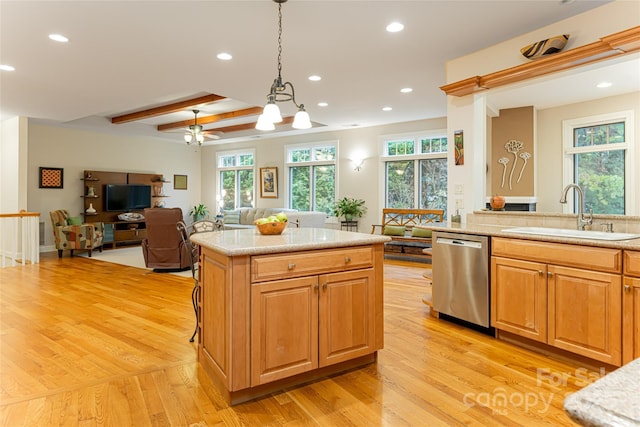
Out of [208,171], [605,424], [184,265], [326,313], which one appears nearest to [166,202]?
[208,171]

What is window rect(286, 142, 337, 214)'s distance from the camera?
909 cm

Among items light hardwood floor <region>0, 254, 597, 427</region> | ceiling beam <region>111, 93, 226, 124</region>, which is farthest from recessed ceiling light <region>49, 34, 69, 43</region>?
light hardwood floor <region>0, 254, 597, 427</region>

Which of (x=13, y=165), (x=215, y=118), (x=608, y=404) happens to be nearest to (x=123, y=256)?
(x=13, y=165)

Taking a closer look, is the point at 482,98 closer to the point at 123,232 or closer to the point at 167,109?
the point at 167,109

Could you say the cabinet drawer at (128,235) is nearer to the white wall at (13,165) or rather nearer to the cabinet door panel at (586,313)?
the white wall at (13,165)

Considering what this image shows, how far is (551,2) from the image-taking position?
3014 mm

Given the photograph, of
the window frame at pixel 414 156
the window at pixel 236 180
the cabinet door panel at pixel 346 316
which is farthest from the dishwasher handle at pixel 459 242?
the window at pixel 236 180

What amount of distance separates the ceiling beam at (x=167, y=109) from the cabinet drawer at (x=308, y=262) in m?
4.51

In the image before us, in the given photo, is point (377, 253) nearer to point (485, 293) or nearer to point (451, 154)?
point (485, 293)

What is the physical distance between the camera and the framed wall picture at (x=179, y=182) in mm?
10930

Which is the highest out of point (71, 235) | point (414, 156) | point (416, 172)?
point (414, 156)

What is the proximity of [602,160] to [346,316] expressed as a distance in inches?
137

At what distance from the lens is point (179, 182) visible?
11.0 meters

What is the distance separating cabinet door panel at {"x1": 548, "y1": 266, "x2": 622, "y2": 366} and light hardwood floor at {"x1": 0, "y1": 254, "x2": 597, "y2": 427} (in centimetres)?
20
